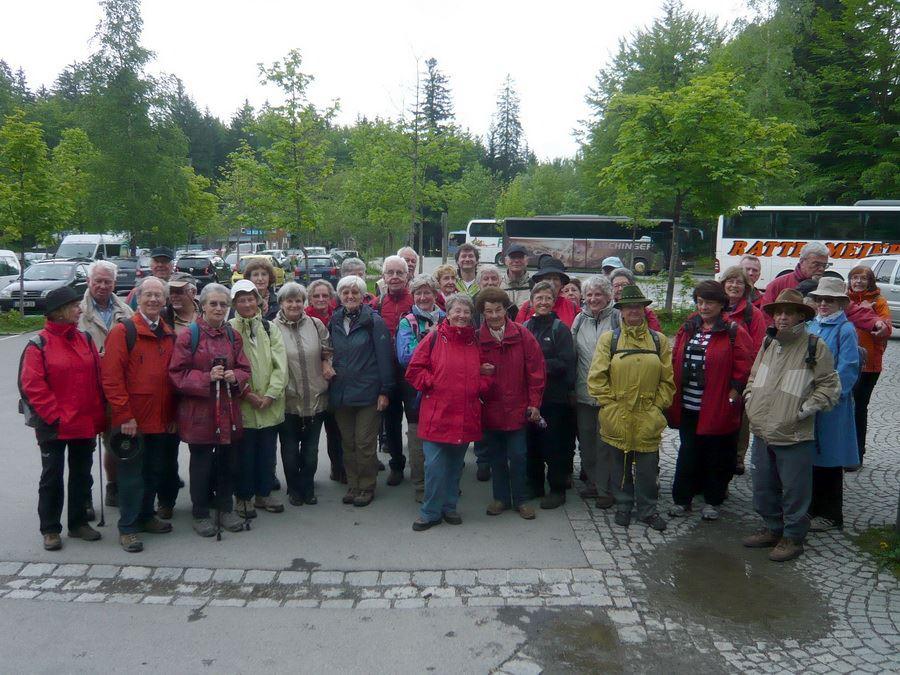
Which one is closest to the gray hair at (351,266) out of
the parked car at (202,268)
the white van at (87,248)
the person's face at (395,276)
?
the person's face at (395,276)

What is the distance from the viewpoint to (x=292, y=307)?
19.1 ft

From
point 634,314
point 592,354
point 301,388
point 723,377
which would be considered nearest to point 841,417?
point 723,377

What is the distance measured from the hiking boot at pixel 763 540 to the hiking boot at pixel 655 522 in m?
0.60

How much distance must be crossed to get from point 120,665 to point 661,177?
14.1 meters

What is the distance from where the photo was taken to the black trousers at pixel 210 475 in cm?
531

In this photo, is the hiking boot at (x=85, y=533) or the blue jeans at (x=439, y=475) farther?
the blue jeans at (x=439, y=475)

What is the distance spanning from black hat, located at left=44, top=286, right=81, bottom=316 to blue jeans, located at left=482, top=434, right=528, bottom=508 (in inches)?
133

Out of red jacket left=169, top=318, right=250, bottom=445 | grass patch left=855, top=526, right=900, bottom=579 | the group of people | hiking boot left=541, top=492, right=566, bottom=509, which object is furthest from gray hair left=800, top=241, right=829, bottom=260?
red jacket left=169, top=318, right=250, bottom=445

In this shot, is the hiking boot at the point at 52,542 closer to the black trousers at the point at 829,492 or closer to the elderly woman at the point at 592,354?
the elderly woman at the point at 592,354

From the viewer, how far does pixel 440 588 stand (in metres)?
4.51

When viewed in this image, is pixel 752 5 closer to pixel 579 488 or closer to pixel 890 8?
pixel 890 8

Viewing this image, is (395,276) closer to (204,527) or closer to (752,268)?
(204,527)

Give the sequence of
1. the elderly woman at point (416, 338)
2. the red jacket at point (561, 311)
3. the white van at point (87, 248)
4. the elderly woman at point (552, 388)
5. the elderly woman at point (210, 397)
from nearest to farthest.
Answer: the elderly woman at point (210, 397), the elderly woman at point (552, 388), the elderly woman at point (416, 338), the red jacket at point (561, 311), the white van at point (87, 248)

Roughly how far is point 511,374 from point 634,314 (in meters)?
1.10
